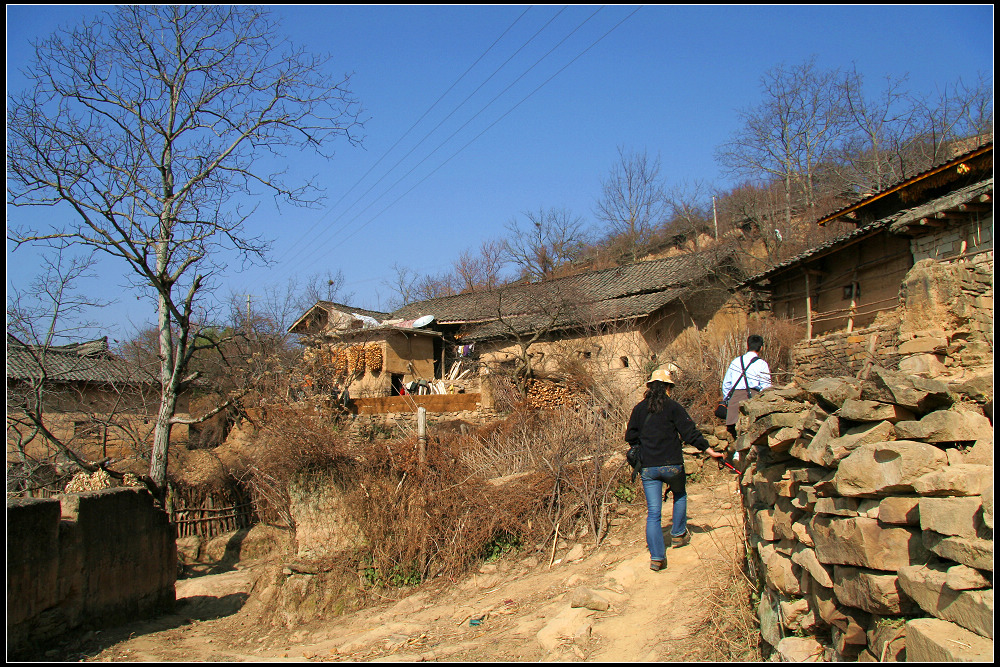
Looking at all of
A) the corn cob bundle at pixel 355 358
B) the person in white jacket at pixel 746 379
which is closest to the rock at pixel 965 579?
the person in white jacket at pixel 746 379

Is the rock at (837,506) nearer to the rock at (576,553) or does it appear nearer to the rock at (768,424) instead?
the rock at (768,424)

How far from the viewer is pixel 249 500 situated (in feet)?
51.5

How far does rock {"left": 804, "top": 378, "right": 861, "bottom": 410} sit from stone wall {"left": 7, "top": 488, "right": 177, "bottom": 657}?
296 inches

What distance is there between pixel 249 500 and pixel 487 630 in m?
11.1

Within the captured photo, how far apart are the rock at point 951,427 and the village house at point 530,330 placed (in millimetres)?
13386

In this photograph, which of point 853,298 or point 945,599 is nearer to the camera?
point 945,599

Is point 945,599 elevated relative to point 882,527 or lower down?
lower down

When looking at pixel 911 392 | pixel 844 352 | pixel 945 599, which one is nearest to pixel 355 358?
pixel 844 352

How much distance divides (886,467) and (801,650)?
1.27 meters

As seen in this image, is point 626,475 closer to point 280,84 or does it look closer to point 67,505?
point 67,505

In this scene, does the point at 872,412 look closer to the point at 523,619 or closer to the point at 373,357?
the point at 523,619

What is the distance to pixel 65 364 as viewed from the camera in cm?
2311

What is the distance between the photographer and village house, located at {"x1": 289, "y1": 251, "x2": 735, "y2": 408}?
19453 mm

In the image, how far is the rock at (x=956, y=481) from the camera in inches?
109
